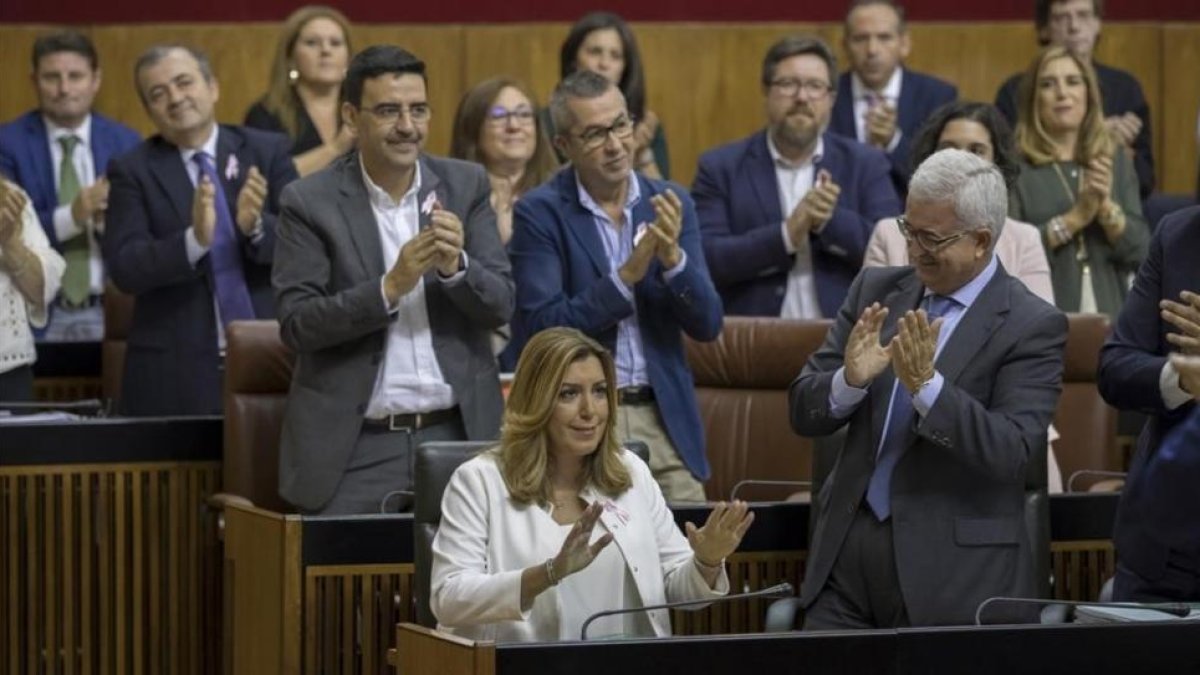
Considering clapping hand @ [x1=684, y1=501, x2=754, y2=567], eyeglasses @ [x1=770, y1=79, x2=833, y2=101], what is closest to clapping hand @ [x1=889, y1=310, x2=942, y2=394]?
clapping hand @ [x1=684, y1=501, x2=754, y2=567]

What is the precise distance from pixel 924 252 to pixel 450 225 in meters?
1.11

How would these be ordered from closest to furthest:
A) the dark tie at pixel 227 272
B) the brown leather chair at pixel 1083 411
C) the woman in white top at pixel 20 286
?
the brown leather chair at pixel 1083 411 < the woman in white top at pixel 20 286 < the dark tie at pixel 227 272

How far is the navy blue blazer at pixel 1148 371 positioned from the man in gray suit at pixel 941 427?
0.11 m

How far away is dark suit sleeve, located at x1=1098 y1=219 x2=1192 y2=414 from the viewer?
4027 millimetres

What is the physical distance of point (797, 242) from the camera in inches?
236

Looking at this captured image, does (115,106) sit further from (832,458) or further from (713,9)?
(832,458)

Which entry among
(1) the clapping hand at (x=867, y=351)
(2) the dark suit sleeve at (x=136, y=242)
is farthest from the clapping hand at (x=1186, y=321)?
(2) the dark suit sleeve at (x=136, y=242)

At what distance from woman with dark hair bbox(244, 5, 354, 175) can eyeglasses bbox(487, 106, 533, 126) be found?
62 cm

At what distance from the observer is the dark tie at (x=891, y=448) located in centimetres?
408

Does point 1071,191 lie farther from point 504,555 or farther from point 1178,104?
point 504,555

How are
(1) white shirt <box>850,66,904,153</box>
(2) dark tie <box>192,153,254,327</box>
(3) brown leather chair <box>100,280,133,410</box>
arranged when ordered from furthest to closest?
(1) white shirt <box>850,66,904,153</box>
(3) brown leather chair <box>100,280,133,410</box>
(2) dark tie <box>192,153,254,327</box>

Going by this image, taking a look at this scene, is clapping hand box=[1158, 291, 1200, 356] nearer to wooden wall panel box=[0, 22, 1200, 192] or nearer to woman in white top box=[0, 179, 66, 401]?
woman in white top box=[0, 179, 66, 401]

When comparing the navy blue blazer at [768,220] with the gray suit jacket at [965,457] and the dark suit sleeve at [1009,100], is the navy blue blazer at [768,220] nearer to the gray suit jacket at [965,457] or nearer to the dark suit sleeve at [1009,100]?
the dark suit sleeve at [1009,100]

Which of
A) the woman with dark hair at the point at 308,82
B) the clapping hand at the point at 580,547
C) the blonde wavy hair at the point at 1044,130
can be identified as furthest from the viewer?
the woman with dark hair at the point at 308,82
